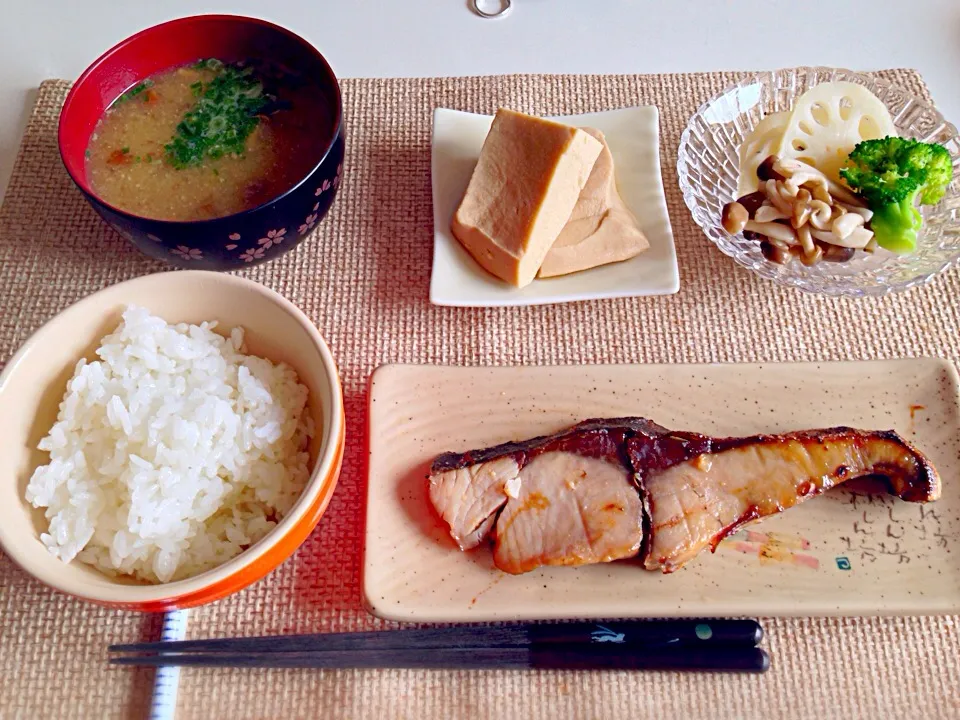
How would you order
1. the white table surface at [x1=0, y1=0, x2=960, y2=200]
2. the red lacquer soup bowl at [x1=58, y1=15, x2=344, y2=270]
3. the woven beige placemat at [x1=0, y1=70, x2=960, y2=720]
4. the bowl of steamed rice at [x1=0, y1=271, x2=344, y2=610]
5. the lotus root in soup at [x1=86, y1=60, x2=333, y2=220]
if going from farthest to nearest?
the white table surface at [x1=0, y1=0, x2=960, y2=200] < the lotus root in soup at [x1=86, y1=60, x2=333, y2=220] < the red lacquer soup bowl at [x1=58, y1=15, x2=344, y2=270] < the woven beige placemat at [x1=0, y1=70, x2=960, y2=720] < the bowl of steamed rice at [x1=0, y1=271, x2=344, y2=610]

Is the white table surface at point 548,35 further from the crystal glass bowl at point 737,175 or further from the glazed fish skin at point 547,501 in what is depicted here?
the glazed fish skin at point 547,501

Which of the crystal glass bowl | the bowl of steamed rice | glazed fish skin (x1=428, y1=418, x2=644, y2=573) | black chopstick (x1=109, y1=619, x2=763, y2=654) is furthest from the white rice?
the crystal glass bowl

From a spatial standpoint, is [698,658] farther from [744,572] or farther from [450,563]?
[450,563]

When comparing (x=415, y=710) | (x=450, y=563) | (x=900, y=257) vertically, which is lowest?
(x=415, y=710)

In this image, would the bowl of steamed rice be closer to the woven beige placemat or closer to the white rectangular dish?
Result: the woven beige placemat

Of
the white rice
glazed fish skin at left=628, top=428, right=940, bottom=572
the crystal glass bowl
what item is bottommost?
the white rice

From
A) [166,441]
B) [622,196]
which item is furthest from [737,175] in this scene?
[166,441]

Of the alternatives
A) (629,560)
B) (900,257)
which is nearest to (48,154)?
(629,560)

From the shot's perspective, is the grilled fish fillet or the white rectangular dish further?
the white rectangular dish
